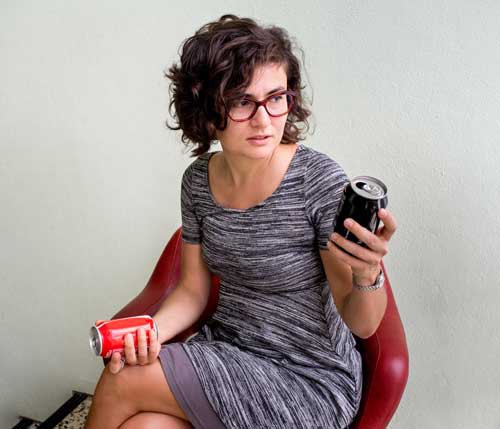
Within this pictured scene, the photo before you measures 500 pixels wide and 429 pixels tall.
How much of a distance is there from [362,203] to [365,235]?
0.17 feet

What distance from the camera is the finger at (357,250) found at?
3.00ft

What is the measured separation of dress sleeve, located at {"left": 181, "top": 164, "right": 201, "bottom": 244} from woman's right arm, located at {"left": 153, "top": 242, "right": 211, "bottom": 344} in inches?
0.7

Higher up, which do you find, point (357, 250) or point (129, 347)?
point (357, 250)

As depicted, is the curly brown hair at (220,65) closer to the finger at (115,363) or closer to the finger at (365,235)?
the finger at (365,235)

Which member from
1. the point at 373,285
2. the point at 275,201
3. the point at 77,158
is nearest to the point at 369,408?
the point at 373,285

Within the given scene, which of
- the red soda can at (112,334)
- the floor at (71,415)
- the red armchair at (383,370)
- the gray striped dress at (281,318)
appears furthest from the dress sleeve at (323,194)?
the floor at (71,415)

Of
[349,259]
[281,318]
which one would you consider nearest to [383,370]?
[281,318]

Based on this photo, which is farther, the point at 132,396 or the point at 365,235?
the point at 132,396

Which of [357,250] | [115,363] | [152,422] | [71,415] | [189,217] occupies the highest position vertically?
[357,250]

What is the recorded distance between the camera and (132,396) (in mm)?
1076

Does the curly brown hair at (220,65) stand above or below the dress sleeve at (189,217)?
above

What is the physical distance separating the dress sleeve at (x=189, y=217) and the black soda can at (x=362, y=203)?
452 mm

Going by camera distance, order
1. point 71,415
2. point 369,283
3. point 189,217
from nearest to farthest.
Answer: point 369,283
point 189,217
point 71,415

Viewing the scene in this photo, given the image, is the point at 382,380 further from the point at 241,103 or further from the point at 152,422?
the point at 241,103
